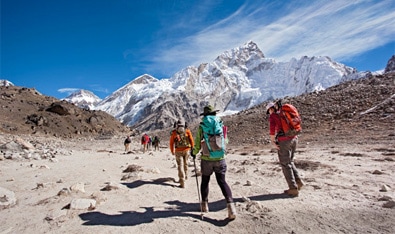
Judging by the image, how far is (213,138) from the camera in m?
5.72

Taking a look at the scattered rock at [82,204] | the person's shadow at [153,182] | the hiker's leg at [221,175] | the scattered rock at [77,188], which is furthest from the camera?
the person's shadow at [153,182]

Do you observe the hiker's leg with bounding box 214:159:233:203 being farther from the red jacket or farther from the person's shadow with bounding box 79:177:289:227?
the red jacket

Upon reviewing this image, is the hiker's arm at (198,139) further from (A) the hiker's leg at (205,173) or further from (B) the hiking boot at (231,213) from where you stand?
(B) the hiking boot at (231,213)

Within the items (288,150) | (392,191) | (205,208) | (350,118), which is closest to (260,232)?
(205,208)

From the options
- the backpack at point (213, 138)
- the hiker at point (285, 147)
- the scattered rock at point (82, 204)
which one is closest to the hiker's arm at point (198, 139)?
the backpack at point (213, 138)

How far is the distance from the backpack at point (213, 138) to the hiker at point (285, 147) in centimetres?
167

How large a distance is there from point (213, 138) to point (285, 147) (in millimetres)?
2117

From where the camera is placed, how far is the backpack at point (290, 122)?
6488 millimetres

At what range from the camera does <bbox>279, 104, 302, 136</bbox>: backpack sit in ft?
21.3

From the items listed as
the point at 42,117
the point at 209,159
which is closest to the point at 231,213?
the point at 209,159

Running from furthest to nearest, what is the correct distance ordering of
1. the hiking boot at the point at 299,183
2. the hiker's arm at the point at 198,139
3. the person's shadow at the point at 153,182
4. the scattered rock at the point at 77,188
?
the person's shadow at the point at 153,182 < the scattered rock at the point at 77,188 < the hiking boot at the point at 299,183 < the hiker's arm at the point at 198,139

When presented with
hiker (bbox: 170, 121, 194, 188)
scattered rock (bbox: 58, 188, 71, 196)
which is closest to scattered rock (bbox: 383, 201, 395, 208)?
hiker (bbox: 170, 121, 194, 188)

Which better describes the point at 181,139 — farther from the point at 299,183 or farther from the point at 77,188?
the point at 299,183

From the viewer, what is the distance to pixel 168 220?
18.3 ft
